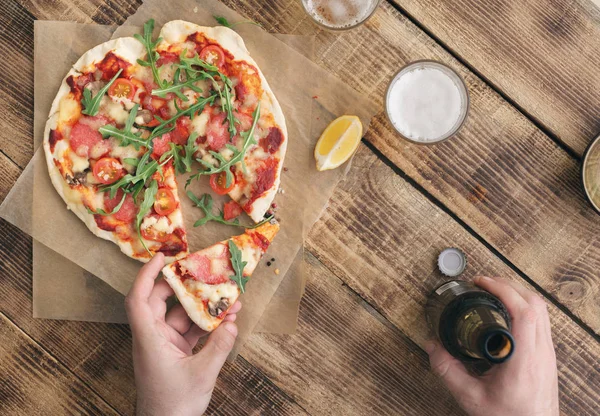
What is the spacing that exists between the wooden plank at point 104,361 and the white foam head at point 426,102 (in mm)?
1722

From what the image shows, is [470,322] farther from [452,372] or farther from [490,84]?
[490,84]

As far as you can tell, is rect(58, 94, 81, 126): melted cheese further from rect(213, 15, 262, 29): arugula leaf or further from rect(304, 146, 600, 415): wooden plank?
rect(304, 146, 600, 415): wooden plank

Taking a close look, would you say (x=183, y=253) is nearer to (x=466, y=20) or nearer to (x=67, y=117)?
(x=67, y=117)

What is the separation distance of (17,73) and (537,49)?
3.09m

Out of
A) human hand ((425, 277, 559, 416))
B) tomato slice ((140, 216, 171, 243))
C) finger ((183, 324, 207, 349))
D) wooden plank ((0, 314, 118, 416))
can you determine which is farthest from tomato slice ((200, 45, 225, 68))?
wooden plank ((0, 314, 118, 416))

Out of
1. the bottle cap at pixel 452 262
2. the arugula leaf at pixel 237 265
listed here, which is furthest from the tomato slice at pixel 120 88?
the bottle cap at pixel 452 262

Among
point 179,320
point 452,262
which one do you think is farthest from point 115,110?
point 452,262

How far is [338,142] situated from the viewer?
304 cm

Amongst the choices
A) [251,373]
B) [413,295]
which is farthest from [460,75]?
[251,373]

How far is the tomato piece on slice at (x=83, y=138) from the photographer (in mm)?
3037

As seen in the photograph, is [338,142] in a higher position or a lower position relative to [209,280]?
higher

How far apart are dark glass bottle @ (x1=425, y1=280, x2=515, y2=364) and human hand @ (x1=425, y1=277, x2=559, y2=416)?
12cm

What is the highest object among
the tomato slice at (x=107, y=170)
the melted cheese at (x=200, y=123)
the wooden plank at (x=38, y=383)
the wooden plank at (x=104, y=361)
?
the melted cheese at (x=200, y=123)

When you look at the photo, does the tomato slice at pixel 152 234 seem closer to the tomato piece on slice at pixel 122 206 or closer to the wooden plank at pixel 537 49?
the tomato piece on slice at pixel 122 206
